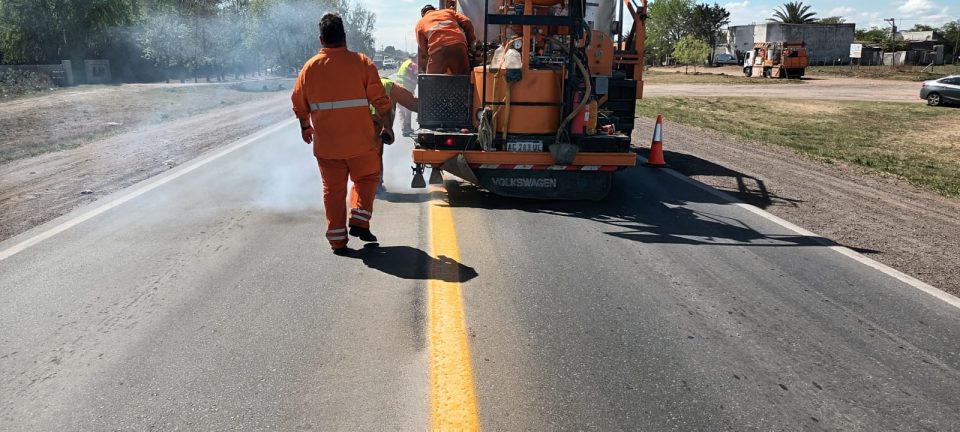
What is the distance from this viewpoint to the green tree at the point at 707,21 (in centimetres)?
9181

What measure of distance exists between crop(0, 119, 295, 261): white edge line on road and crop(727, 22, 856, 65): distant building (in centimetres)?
7066

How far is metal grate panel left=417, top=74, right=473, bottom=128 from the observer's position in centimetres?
831

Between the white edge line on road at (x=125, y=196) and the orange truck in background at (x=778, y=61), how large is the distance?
1851 inches

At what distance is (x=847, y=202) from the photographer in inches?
340

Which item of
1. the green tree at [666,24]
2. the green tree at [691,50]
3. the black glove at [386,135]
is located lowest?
the black glove at [386,135]

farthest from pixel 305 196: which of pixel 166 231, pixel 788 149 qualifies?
pixel 788 149

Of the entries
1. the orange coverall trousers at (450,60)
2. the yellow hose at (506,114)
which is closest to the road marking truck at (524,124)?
the yellow hose at (506,114)

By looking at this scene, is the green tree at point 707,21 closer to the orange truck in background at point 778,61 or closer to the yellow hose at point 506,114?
the orange truck in background at point 778,61

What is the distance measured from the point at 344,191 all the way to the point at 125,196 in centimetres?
369

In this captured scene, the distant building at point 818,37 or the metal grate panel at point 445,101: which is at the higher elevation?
the distant building at point 818,37

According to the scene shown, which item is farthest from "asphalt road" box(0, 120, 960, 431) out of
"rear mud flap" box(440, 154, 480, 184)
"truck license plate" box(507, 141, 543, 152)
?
"truck license plate" box(507, 141, 543, 152)

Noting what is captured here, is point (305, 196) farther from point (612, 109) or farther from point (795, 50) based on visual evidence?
point (795, 50)

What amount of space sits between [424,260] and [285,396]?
2386mm

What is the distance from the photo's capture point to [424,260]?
18.4ft
